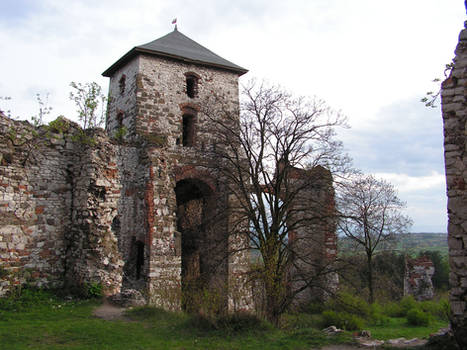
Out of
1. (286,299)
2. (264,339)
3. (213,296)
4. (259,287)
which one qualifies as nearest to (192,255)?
(259,287)

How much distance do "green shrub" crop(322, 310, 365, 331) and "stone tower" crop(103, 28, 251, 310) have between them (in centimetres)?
278

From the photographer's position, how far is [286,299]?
34.7 ft

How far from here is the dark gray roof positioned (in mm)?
17297

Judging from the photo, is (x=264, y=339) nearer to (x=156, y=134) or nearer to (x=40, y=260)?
(x=40, y=260)

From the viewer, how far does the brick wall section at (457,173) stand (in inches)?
225

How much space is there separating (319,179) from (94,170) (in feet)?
21.7

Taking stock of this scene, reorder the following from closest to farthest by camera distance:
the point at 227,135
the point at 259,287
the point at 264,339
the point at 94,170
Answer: the point at 264,339, the point at 94,170, the point at 259,287, the point at 227,135

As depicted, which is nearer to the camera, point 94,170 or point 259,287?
point 94,170

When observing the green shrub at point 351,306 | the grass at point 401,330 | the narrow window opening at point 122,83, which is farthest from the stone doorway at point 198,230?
the grass at point 401,330

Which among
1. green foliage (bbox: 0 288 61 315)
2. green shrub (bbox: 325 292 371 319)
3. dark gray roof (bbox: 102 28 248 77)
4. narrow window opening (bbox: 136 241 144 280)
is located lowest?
green shrub (bbox: 325 292 371 319)

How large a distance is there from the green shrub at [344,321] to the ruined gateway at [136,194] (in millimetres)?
2587

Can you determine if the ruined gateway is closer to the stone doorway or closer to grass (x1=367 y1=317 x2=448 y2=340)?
the stone doorway

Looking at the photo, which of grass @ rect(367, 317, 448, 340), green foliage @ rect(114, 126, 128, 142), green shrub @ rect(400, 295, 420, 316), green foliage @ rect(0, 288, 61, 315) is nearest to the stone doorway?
green foliage @ rect(114, 126, 128, 142)

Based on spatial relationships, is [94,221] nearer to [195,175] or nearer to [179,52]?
[195,175]
